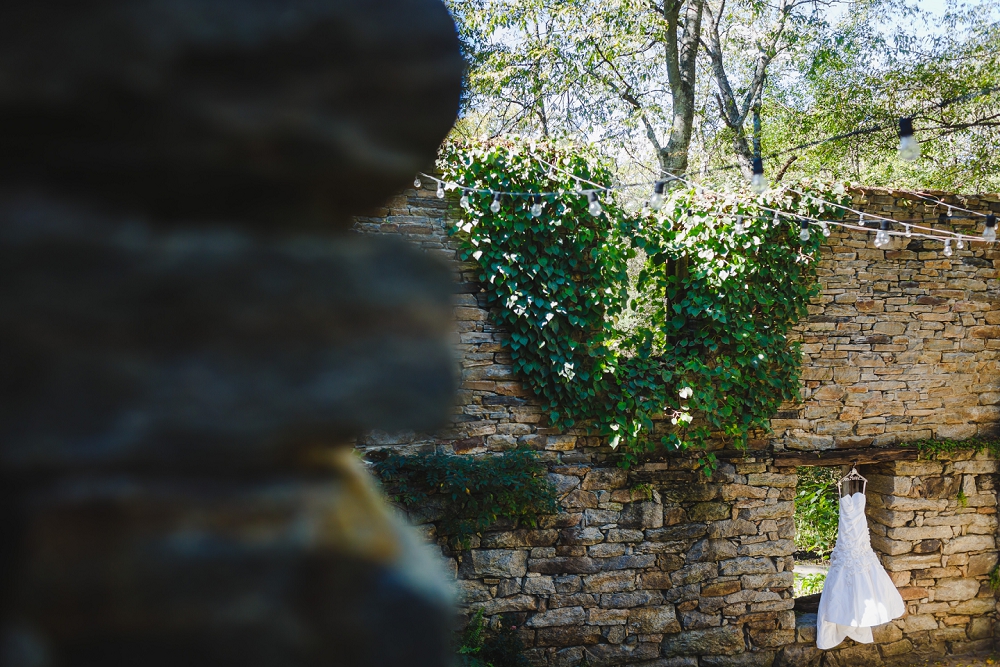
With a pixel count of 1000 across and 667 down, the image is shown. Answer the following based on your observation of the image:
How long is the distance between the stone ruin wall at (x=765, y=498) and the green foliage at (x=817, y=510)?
2.23 meters

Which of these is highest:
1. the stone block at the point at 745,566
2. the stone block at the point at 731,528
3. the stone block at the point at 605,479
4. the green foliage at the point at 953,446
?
the green foliage at the point at 953,446

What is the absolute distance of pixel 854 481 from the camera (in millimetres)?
5926

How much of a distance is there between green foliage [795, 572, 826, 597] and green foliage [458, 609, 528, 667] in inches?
158

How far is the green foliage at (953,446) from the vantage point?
5898 mm

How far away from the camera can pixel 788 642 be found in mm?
5676

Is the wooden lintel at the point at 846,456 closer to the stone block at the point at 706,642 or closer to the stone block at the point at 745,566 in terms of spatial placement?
the stone block at the point at 745,566

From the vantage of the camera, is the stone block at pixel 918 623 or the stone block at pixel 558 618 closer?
the stone block at pixel 558 618

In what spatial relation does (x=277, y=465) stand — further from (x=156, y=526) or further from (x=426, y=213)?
(x=426, y=213)

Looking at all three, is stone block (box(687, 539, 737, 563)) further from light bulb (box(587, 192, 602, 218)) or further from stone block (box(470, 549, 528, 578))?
light bulb (box(587, 192, 602, 218))

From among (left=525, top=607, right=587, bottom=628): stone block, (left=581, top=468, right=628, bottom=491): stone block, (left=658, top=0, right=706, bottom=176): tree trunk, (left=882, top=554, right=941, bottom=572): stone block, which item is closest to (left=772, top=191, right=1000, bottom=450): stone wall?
(left=882, top=554, right=941, bottom=572): stone block

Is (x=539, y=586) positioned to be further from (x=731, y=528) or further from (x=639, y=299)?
(x=639, y=299)

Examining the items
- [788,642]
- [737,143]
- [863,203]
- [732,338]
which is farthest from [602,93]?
[788,642]

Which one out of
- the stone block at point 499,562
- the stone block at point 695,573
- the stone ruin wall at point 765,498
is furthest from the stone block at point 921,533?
the stone block at point 499,562

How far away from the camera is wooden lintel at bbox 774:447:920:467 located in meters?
5.62
